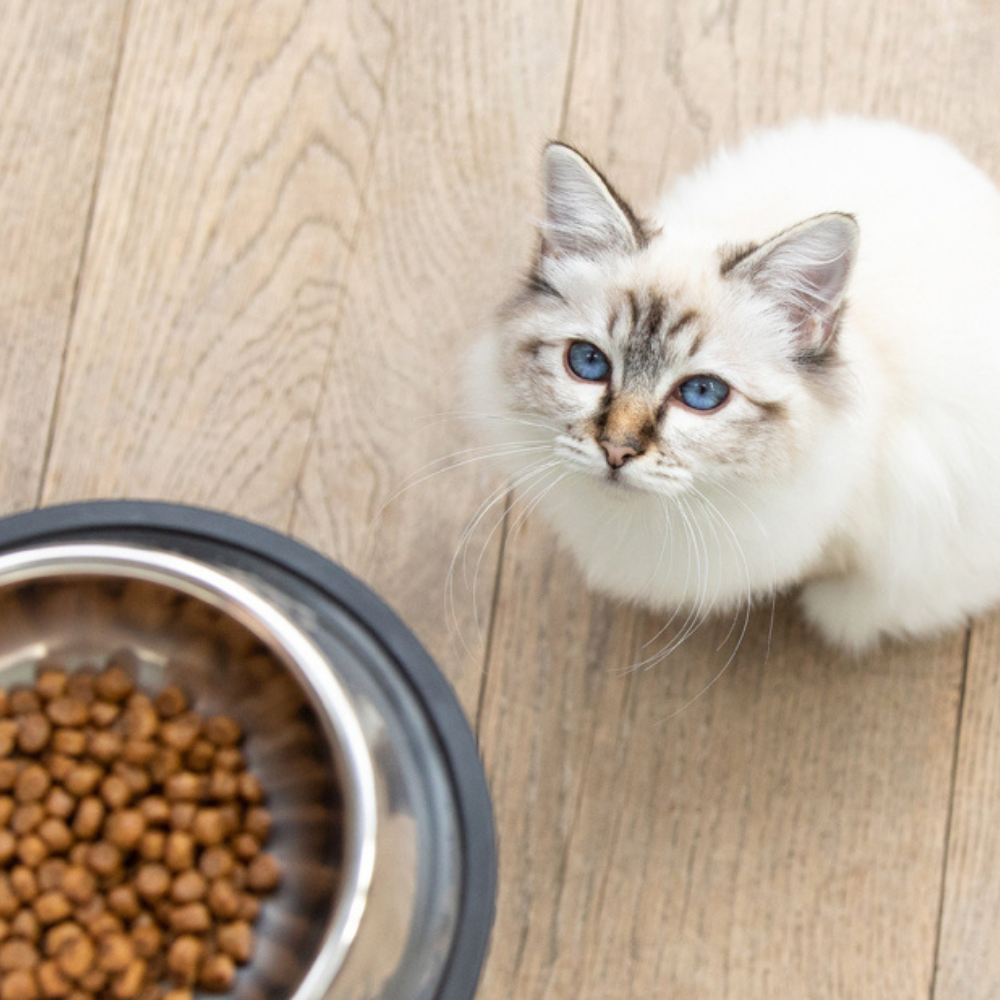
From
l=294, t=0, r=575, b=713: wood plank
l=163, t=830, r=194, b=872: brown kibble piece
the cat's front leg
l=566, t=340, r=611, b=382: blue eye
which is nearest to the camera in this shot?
l=566, t=340, r=611, b=382: blue eye

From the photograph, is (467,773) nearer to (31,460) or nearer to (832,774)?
(832,774)

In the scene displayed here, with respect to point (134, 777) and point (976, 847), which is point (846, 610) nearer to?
point (976, 847)

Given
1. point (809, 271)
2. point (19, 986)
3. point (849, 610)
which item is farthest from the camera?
point (849, 610)

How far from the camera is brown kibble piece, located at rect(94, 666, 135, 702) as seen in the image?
42.5 inches

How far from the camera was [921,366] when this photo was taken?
95 cm

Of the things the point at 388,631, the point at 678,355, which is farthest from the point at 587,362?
the point at 388,631

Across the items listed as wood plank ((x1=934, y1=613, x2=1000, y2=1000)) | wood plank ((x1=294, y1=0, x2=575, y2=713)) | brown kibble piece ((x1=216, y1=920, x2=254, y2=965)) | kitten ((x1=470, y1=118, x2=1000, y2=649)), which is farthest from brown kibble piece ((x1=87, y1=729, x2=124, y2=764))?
wood plank ((x1=934, y1=613, x2=1000, y2=1000))

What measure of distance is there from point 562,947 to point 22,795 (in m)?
0.63

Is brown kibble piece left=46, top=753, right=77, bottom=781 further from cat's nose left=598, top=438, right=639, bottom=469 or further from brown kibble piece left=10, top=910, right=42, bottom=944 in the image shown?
cat's nose left=598, top=438, right=639, bottom=469

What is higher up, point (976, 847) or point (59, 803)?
point (976, 847)

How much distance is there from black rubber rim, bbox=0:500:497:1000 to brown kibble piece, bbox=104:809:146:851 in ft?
0.92

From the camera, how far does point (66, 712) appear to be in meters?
1.06

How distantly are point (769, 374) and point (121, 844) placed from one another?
2.45 feet

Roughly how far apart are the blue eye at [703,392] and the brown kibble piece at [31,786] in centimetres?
72
